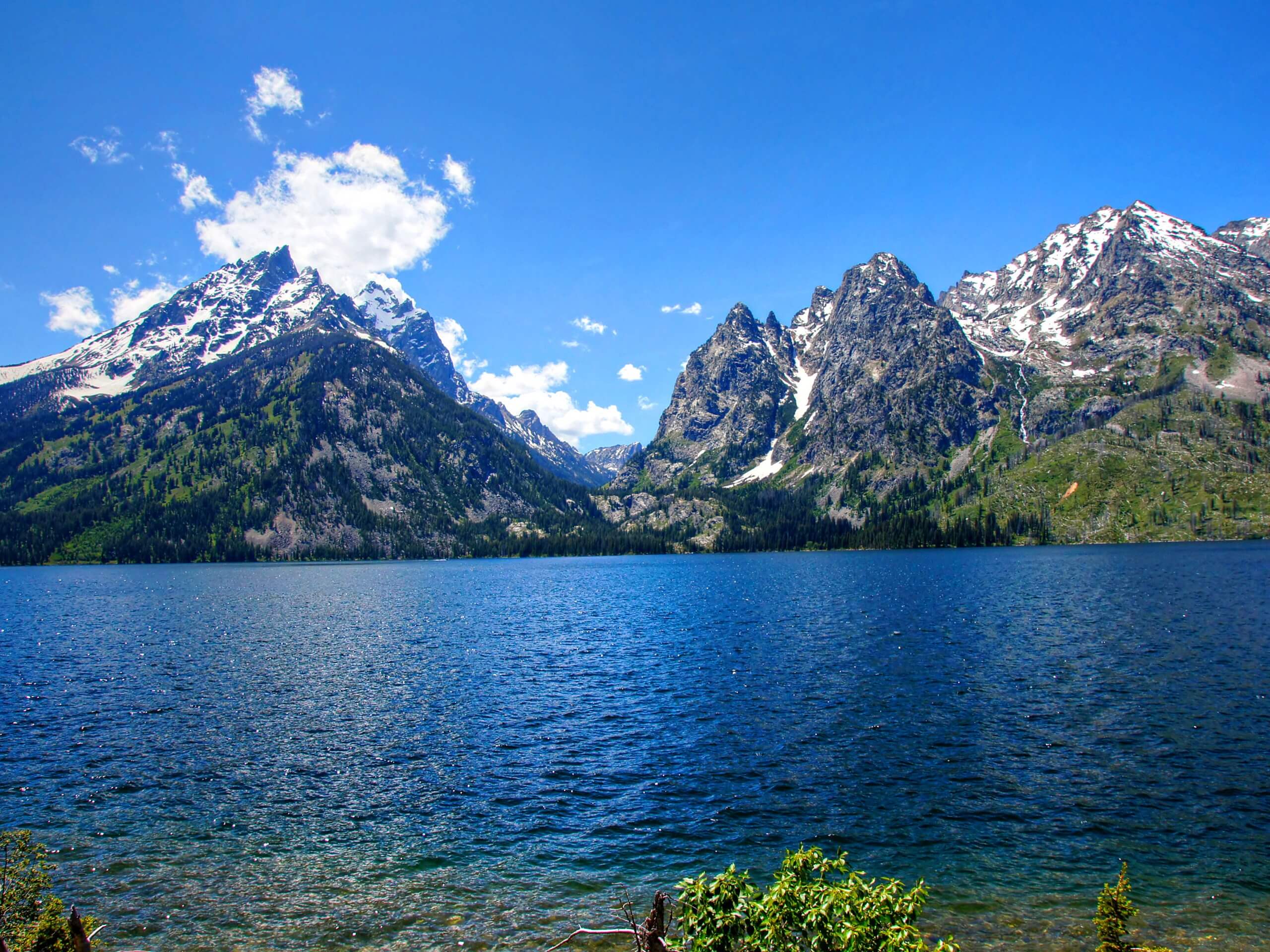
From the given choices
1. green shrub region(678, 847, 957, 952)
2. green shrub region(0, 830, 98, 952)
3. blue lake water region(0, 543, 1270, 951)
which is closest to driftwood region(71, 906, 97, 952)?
green shrub region(0, 830, 98, 952)

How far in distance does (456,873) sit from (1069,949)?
76.5ft

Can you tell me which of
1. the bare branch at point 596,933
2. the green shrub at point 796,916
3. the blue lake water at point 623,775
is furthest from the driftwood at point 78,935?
the blue lake water at point 623,775

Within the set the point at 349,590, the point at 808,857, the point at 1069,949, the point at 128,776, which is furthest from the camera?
the point at 349,590

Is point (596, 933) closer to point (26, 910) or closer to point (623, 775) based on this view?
point (26, 910)

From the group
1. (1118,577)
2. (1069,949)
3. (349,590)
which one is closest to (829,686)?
(1069,949)

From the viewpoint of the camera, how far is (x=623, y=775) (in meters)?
38.1

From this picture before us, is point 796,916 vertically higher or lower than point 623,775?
higher

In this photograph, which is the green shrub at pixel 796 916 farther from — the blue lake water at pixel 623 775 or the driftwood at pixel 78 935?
the blue lake water at pixel 623 775

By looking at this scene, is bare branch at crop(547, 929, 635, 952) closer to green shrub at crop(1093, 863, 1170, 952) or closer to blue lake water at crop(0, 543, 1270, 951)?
green shrub at crop(1093, 863, 1170, 952)

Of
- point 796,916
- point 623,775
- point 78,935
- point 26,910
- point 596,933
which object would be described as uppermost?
point 78,935

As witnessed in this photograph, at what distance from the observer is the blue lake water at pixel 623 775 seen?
25.3 metres

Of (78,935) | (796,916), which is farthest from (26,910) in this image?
(796,916)

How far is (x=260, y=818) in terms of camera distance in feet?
109

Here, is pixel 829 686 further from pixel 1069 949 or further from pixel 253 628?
pixel 253 628
